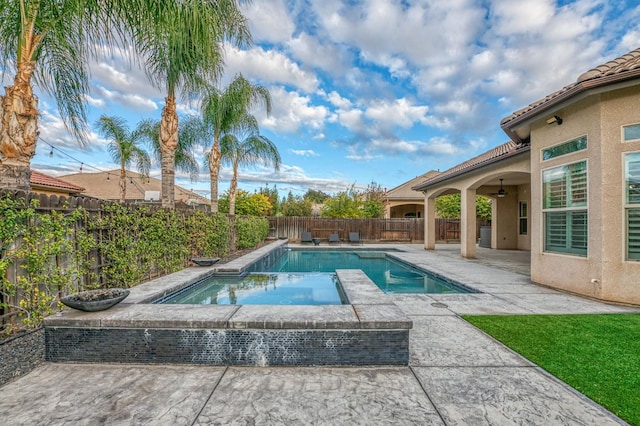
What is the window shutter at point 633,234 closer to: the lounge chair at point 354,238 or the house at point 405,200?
the lounge chair at point 354,238

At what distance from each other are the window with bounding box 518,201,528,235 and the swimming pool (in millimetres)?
7618

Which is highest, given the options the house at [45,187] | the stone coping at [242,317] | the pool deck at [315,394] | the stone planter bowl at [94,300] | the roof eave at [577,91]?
the roof eave at [577,91]

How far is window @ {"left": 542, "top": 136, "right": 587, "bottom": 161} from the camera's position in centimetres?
584

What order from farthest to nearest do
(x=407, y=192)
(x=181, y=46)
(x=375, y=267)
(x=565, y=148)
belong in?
(x=407, y=192) → (x=375, y=267) → (x=565, y=148) → (x=181, y=46)

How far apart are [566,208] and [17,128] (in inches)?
378

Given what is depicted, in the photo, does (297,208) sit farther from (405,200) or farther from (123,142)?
(123,142)

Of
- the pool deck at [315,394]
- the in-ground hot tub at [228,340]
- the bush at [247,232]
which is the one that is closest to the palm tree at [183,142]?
the bush at [247,232]

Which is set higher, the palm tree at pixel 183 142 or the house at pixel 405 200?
the palm tree at pixel 183 142

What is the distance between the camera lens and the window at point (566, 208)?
19.3 ft

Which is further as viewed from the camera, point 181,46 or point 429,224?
point 429,224

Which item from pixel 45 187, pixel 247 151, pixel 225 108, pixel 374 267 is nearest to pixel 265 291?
pixel 374 267

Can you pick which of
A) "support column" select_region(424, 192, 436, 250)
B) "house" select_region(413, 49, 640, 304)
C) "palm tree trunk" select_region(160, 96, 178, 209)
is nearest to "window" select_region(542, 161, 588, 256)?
"house" select_region(413, 49, 640, 304)

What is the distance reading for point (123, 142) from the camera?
1748cm

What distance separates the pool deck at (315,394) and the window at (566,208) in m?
4.10
